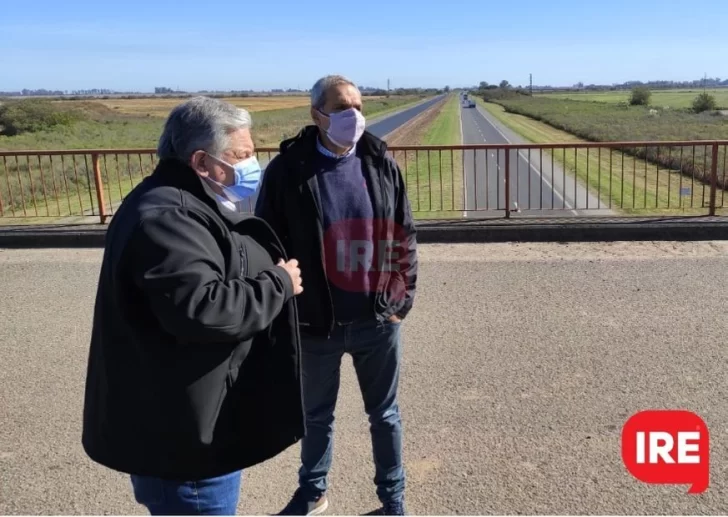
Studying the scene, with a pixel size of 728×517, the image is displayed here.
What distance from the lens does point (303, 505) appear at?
3.09 metres

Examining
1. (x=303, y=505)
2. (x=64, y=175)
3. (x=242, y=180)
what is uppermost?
(x=242, y=180)

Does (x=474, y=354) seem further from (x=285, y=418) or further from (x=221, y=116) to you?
(x=221, y=116)

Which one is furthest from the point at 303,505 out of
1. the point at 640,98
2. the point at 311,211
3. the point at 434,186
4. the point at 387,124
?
the point at 640,98

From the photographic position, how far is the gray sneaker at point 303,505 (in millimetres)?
3088

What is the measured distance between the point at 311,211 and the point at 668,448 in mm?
2380

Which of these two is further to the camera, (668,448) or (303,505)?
(668,448)

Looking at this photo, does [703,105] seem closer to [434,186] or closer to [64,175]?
[434,186]

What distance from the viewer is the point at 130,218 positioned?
1776mm

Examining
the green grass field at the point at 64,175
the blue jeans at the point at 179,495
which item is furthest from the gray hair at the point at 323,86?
the green grass field at the point at 64,175

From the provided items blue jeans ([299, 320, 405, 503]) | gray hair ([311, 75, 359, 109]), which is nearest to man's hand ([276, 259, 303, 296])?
blue jeans ([299, 320, 405, 503])

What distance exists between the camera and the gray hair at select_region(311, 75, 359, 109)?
2.77 meters

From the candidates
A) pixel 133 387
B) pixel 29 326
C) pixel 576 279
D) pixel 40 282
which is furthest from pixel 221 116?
pixel 40 282

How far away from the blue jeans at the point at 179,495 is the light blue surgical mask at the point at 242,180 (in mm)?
847

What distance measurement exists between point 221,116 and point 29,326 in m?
4.77
